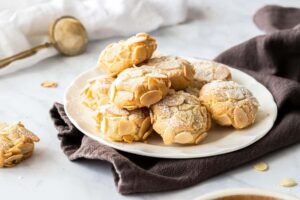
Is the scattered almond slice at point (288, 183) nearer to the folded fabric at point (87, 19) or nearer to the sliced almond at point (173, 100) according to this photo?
the sliced almond at point (173, 100)

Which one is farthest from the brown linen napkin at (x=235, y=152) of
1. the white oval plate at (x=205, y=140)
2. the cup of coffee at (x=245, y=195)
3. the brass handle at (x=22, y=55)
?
the cup of coffee at (x=245, y=195)

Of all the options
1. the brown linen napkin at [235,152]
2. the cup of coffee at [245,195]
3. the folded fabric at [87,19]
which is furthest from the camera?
the folded fabric at [87,19]

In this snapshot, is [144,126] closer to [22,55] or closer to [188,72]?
[188,72]

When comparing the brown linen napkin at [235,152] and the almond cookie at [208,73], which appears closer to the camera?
the brown linen napkin at [235,152]

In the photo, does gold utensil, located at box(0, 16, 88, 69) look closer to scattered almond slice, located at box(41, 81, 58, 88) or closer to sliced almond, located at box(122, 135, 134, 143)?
scattered almond slice, located at box(41, 81, 58, 88)

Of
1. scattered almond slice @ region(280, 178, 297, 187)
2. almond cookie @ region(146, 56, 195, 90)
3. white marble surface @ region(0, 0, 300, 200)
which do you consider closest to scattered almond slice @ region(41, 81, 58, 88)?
white marble surface @ region(0, 0, 300, 200)

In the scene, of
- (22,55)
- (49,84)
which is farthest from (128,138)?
(22,55)
